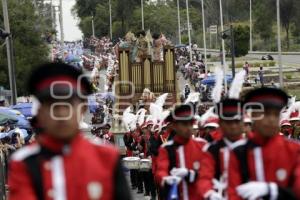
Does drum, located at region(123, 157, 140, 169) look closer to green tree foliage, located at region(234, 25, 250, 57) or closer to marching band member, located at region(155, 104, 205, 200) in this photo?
marching band member, located at region(155, 104, 205, 200)

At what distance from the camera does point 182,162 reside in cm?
861

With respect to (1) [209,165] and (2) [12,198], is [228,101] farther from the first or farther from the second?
(2) [12,198]

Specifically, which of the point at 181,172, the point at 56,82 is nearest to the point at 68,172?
the point at 56,82

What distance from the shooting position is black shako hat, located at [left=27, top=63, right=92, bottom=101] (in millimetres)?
4516

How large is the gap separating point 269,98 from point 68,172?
191 centimetres

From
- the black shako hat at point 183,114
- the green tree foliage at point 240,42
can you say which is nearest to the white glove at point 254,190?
the black shako hat at point 183,114

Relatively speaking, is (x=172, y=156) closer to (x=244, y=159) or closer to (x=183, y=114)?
(x=183, y=114)

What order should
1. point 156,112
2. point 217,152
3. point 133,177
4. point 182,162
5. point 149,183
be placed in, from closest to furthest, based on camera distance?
point 217,152 < point 182,162 < point 156,112 < point 149,183 < point 133,177

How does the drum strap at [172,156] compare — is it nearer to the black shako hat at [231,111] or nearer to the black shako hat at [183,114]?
the black shako hat at [183,114]

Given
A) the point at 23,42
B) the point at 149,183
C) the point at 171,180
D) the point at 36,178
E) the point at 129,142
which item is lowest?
the point at 149,183

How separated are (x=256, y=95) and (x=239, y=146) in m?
0.39

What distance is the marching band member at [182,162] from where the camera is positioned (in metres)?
8.35

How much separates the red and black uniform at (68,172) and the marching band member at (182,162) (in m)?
3.81

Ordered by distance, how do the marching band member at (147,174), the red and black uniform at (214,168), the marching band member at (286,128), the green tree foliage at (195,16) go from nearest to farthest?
the red and black uniform at (214,168) → the marching band member at (286,128) → the marching band member at (147,174) → the green tree foliage at (195,16)
